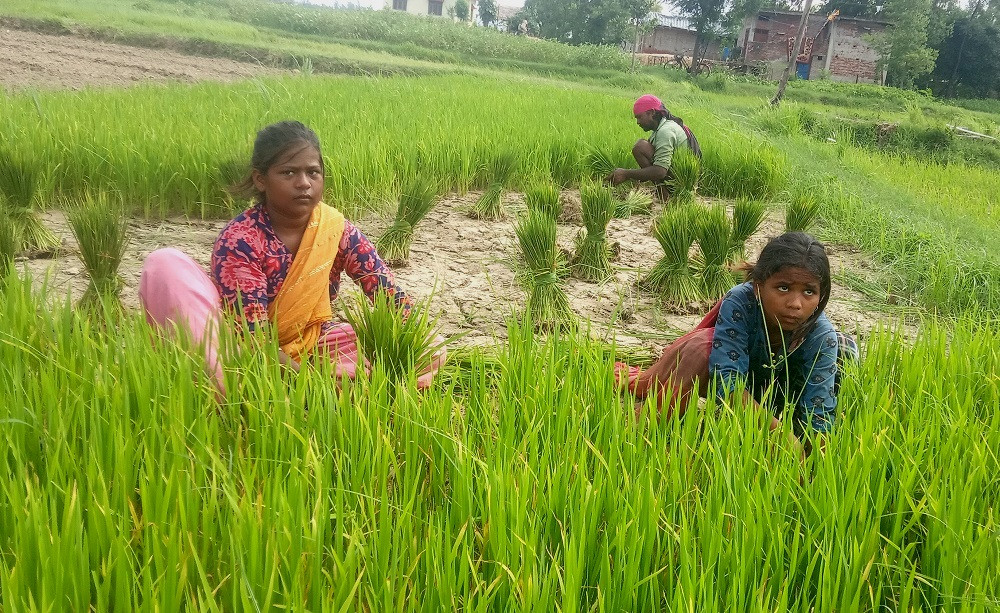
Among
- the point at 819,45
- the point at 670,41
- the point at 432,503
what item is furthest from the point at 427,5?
the point at 432,503

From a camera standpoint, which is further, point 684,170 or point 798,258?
point 684,170

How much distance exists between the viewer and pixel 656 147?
19.0ft

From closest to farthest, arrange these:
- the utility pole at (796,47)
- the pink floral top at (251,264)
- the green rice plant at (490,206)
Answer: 1. the pink floral top at (251,264)
2. the green rice plant at (490,206)
3. the utility pole at (796,47)

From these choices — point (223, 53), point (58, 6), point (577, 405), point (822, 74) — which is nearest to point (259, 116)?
point (577, 405)

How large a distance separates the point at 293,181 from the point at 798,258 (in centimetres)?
151

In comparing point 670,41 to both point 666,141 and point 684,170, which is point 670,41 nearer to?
point 666,141

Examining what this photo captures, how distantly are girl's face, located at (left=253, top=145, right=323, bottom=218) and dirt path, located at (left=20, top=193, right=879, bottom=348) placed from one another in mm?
826

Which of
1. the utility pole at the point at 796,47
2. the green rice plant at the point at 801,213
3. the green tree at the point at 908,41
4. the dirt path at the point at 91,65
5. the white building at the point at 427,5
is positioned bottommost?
the green rice plant at the point at 801,213

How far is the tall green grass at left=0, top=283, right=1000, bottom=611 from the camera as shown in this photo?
3.50 ft

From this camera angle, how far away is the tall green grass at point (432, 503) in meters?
1.07

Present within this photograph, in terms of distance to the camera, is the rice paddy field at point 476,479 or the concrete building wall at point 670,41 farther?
the concrete building wall at point 670,41

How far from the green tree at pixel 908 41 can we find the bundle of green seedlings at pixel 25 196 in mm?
26284

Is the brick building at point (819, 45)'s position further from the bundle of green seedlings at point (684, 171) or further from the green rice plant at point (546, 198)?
the green rice plant at point (546, 198)

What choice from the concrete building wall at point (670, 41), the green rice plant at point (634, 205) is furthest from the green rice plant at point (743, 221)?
the concrete building wall at point (670, 41)
